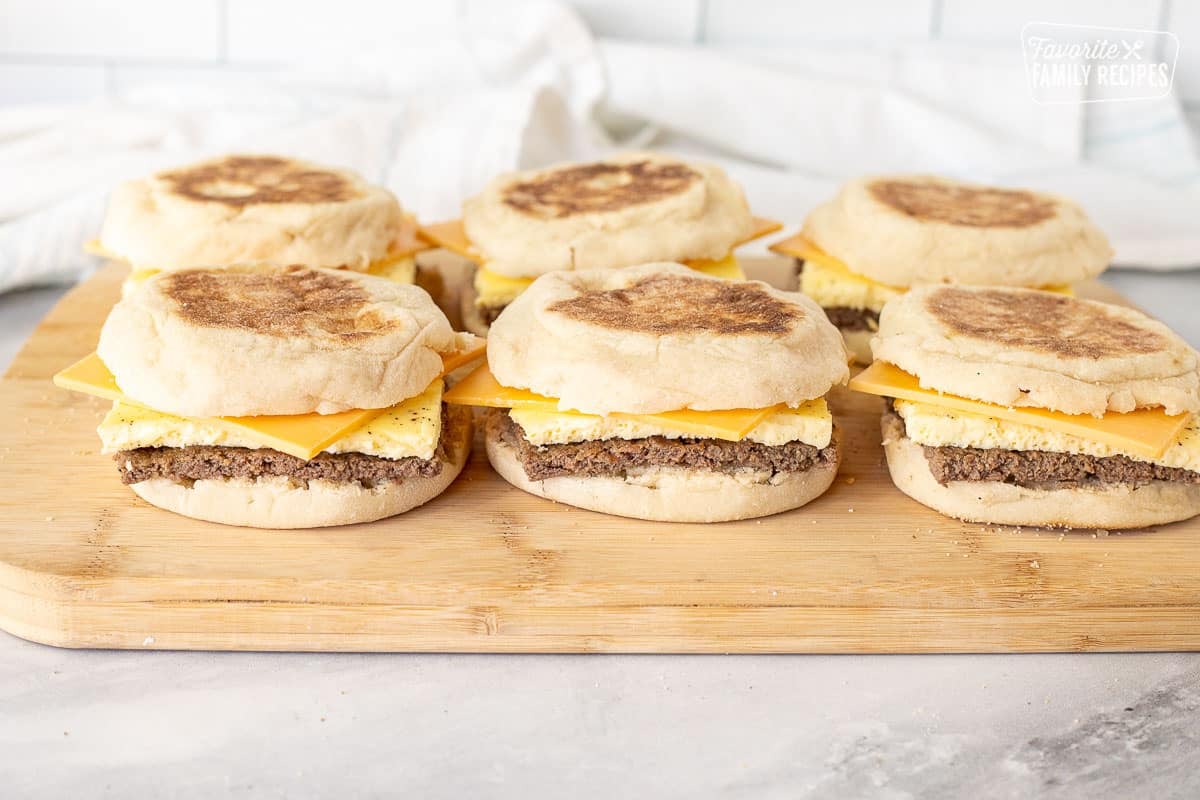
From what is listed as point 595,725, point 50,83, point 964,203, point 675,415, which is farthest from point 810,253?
point 50,83

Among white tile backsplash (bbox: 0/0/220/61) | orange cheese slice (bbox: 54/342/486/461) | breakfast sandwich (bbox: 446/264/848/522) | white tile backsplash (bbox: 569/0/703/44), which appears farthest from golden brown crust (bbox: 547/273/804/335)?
white tile backsplash (bbox: 0/0/220/61)

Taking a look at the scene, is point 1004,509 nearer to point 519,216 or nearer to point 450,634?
point 450,634

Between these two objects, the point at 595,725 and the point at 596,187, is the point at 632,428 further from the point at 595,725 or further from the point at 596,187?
the point at 596,187

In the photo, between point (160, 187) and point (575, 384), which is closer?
point (575, 384)

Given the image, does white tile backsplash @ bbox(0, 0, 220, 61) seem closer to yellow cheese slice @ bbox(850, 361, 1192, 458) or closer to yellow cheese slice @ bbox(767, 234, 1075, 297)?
yellow cheese slice @ bbox(767, 234, 1075, 297)

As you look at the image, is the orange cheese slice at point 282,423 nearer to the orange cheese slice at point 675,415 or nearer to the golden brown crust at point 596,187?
the orange cheese slice at point 675,415

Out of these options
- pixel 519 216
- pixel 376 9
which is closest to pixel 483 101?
pixel 376 9
